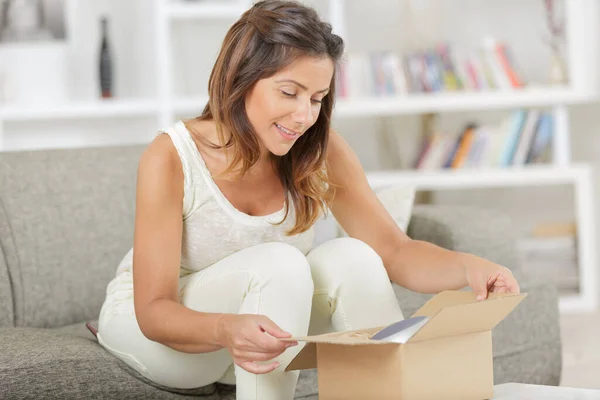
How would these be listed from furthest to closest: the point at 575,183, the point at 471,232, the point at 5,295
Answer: the point at 575,183 → the point at 471,232 → the point at 5,295

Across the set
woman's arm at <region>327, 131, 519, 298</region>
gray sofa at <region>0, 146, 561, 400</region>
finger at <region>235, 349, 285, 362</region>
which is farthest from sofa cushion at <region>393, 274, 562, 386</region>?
finger at <region>235, 349, 285, 362</region>

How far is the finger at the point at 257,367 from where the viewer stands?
147 cm

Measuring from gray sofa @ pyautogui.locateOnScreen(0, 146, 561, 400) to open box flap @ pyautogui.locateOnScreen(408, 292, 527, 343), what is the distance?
685mm

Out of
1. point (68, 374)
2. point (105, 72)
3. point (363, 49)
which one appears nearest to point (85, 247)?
point (68, 374)

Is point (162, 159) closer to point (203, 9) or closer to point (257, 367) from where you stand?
point (257, 367)

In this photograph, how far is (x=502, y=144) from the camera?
3945 mm

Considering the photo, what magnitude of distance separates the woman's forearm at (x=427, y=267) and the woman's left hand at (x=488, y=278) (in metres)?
0.04

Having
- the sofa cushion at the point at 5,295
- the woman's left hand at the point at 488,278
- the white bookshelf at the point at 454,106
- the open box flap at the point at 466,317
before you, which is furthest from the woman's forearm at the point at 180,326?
the white bookshelf at the point at 454,106

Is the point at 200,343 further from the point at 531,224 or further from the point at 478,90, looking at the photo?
the point at 531,224

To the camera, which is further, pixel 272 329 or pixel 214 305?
pixel 214 305

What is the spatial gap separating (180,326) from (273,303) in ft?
0.52

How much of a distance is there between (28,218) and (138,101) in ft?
5.70

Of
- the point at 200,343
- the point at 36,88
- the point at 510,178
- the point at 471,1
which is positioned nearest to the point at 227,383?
the point at 200,343

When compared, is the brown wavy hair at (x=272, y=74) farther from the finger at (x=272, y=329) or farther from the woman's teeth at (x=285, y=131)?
the finger at (x=272, y=329)
